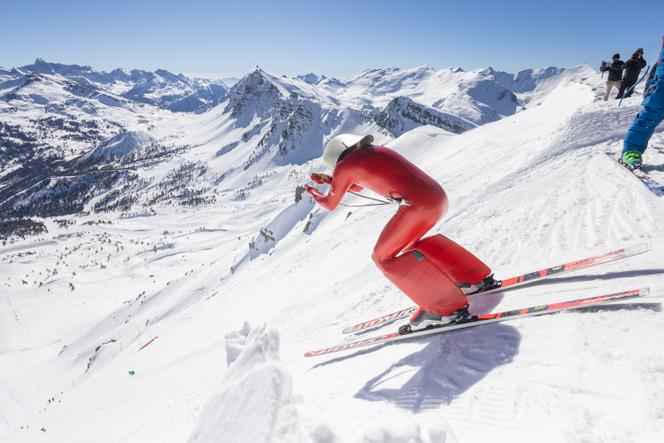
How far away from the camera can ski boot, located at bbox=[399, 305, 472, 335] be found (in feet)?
15.1

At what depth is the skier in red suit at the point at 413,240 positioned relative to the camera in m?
4.73

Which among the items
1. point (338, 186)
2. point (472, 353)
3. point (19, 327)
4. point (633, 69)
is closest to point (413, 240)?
point (338, 186)

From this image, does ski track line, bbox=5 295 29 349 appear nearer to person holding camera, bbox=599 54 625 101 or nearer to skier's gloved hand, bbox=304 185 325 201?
skier's gloved hand, bbox=304 185 325 201

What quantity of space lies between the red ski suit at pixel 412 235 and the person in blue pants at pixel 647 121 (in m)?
5.01

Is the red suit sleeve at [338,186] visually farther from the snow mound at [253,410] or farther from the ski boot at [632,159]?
the ski boot at [632,159]

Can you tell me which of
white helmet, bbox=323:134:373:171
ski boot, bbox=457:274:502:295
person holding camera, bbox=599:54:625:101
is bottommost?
ski boot, bbox=457:274:502:295

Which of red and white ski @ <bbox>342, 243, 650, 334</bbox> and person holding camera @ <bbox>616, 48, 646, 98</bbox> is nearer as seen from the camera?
red and white ski @ <bbox>342, 243, 650, 334</bbox>

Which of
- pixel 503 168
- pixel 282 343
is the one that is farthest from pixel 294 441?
pixel 503 168

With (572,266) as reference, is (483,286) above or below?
below

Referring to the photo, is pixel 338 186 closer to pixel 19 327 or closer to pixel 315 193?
pixel 315 193

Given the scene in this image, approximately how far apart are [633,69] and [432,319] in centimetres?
1569

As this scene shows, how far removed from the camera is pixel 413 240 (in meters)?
5.05

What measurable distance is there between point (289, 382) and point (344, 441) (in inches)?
32.9

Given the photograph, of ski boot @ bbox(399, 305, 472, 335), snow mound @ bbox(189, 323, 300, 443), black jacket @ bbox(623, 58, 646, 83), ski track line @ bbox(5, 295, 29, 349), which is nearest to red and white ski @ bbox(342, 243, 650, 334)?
ski boot @ bbox(399, 305, 472, 335)
